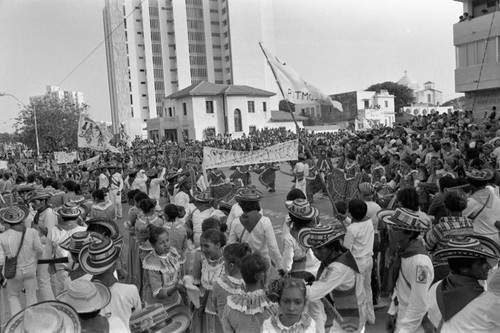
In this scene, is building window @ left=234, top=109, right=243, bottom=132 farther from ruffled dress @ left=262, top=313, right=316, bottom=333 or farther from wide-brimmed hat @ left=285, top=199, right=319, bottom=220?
ruffled dress @ left=262, top=313, right=316, bottom=333

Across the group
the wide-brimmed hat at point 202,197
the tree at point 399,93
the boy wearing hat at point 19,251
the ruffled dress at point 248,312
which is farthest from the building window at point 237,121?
the ruffled dress at point 248,312

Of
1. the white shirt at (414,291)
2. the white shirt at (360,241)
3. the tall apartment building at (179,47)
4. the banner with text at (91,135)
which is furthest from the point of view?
the tall apartment building at (179,47)

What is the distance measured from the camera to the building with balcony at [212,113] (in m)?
55.2

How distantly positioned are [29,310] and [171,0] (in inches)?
3321

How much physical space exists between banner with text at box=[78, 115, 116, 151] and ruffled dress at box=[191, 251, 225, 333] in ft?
40.2

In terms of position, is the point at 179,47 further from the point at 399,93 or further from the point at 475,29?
the point at 475,29

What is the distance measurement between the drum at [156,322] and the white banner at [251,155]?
8.10m

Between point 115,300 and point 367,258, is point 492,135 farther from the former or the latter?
point 115,300

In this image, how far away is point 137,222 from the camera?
5.48 meters

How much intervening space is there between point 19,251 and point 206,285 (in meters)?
2.73

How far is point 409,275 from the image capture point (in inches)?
132

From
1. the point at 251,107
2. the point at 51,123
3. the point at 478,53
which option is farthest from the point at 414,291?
the point at 251,107

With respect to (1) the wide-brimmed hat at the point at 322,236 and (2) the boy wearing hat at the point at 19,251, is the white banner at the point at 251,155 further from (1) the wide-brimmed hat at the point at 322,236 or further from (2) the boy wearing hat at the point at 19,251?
(1) the wide-brimmed hat at the point at 322,236

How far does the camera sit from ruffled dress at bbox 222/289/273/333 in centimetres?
300
